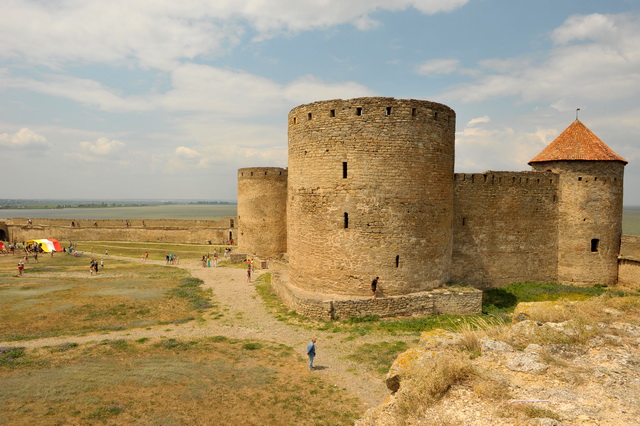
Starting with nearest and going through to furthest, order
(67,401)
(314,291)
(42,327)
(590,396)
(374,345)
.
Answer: (590,396), (67,401), (374,345), (42,327), (314,291)

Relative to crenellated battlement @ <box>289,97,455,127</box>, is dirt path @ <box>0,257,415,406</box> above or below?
below

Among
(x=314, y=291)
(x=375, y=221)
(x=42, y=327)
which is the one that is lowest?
(x=42, y=327)

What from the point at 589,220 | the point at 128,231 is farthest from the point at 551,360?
the point at 128,231

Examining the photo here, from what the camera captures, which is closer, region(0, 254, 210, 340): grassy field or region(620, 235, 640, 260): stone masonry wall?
region(0, 254, 210, 340): grassy field

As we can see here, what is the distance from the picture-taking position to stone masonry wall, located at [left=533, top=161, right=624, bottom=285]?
1839cm

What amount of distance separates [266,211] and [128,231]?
2166 centimetres

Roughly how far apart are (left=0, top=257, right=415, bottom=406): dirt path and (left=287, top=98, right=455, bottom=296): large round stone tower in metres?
2.49

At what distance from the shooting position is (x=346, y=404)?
26.4ft

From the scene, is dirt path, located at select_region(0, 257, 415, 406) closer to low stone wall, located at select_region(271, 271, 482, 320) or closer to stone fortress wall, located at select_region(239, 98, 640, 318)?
low stone wall, located at select_region(271, 271, 482, 320)

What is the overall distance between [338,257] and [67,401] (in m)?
9.15

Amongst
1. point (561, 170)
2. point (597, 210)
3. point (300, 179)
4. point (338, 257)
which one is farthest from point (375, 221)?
point (597, 210)

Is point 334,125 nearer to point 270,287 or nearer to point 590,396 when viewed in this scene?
point 270,287

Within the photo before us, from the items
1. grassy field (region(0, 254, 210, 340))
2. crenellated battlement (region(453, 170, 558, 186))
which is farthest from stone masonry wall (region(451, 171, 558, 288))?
grassy field (region(0, 254, 210, 340))

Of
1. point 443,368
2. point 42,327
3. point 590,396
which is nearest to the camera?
point 590,396
